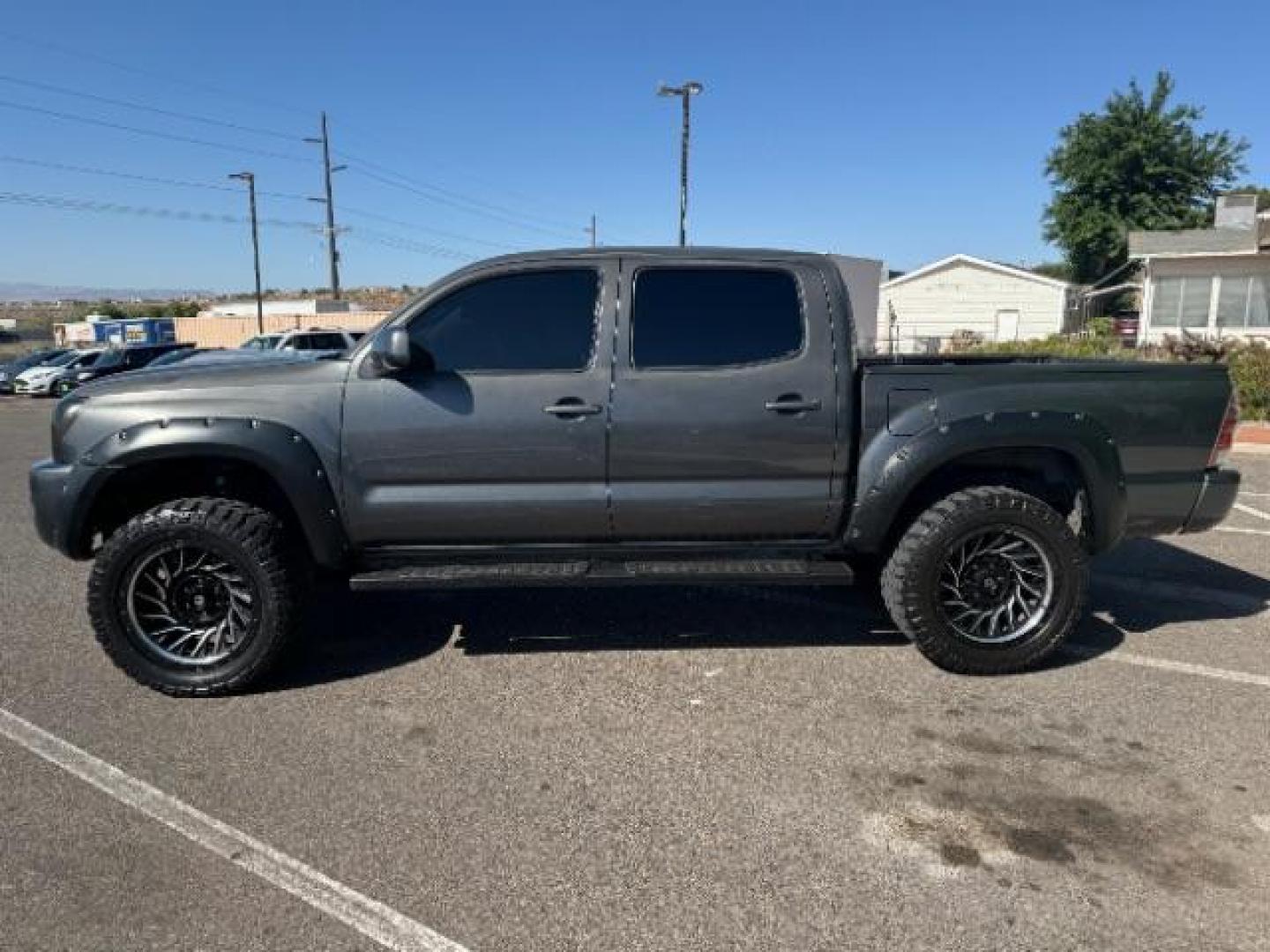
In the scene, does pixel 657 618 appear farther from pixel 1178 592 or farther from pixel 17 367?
pixel 17 367

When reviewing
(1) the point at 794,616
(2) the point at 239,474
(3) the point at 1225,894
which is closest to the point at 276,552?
(2) the point at 239,474

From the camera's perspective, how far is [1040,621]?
4.14 meters

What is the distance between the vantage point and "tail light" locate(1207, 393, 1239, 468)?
4152 mm

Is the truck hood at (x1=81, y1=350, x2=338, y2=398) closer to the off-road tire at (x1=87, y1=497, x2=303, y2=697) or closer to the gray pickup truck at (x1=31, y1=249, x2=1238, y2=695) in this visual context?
the gray pickup truck at (x1=31, y1=249, x2=1238, y2=695)

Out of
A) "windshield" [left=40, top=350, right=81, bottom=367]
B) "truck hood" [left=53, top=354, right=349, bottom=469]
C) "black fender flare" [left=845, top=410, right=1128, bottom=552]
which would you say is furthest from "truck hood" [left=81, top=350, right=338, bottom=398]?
"windshield" [left=40, top=350, right=81, bottom=367]

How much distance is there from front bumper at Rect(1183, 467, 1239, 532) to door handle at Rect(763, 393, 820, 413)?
6.27 ft

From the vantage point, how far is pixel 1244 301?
25.0 metres

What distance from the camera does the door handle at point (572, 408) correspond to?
12.9 ft

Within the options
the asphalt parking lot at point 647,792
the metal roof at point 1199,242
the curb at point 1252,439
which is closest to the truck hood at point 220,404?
the asphalt parking lot at point 647,792

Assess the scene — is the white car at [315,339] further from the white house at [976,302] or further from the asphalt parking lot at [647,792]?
the white house at [976,302]

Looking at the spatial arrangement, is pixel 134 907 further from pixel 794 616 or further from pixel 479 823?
pixel 794 616

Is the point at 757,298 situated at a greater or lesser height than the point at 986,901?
greater

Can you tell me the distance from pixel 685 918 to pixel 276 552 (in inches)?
96.6

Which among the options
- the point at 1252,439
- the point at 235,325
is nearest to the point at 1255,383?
the point at 1252,439
